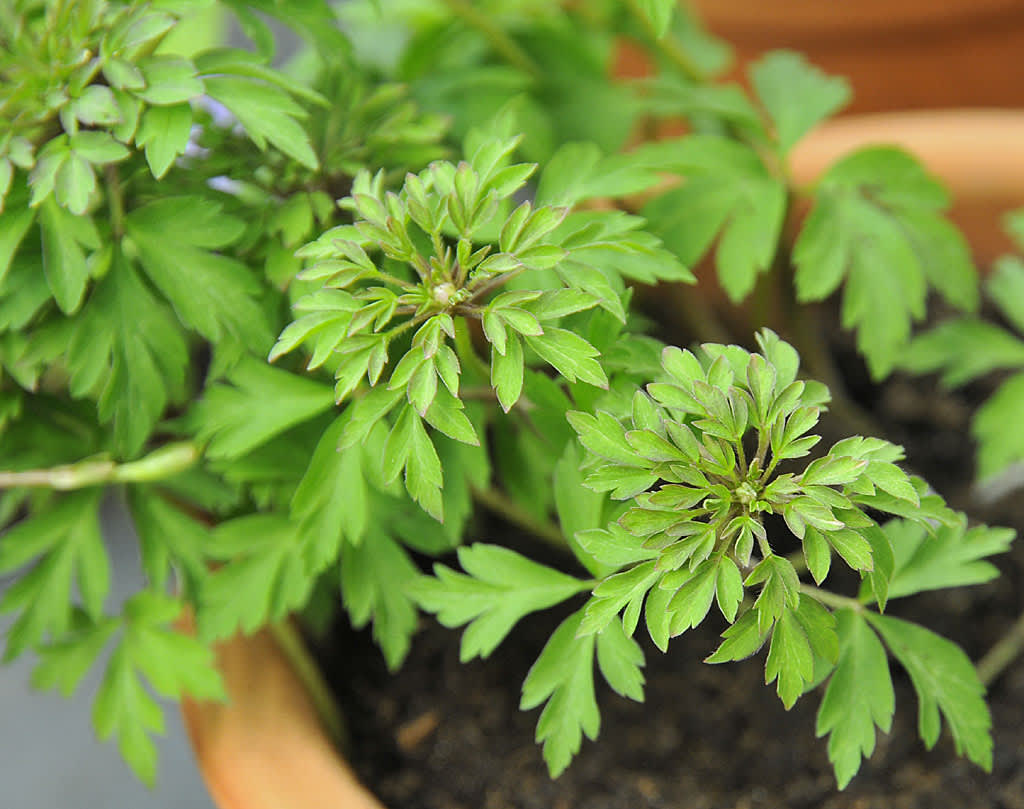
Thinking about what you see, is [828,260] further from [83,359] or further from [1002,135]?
[83,359]

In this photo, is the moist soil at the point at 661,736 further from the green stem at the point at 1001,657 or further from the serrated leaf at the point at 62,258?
the serrated leaf at the point at 62,258

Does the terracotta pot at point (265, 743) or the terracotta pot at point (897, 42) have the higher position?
the terracotta pot at point (897, 42)

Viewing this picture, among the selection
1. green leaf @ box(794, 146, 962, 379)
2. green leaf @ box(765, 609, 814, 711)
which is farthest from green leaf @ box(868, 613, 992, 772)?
green leaf @ box(794, 146, 962, 379)

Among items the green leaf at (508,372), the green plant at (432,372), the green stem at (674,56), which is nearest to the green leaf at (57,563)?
the green plant at (432,372)

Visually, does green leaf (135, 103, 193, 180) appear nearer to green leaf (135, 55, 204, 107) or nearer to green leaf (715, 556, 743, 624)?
green leaf (135, 55, 204, 107)

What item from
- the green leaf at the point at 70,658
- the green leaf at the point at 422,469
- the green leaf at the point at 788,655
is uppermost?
the green leaf at the point at 422,469

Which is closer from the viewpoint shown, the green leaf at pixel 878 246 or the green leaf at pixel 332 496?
the green leaf at pixel 332 496

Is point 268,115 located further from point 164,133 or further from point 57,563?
point 57,563
